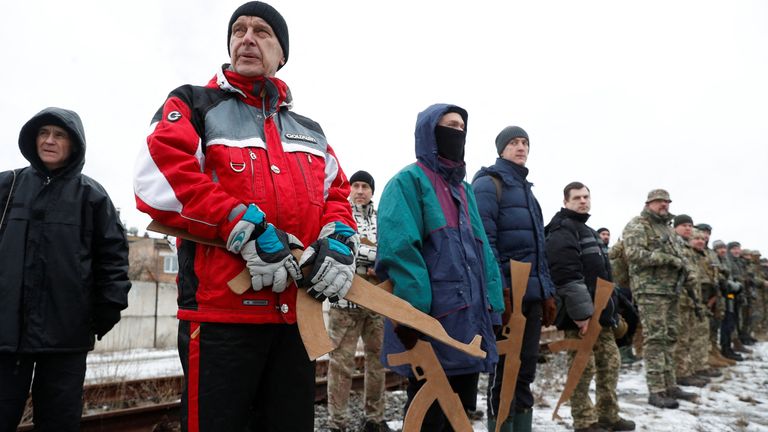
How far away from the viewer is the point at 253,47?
2.25 metres

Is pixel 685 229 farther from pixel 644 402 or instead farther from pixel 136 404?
pixel 136 404

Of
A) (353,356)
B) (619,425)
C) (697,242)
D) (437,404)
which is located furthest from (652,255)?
(437,404)

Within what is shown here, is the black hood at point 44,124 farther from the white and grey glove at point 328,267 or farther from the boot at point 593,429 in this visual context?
the boot at point 593,429

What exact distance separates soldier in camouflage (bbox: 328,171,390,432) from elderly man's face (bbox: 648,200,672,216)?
13.1 ft

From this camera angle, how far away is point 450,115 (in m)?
3.32

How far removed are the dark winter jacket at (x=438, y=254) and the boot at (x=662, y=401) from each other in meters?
3.99

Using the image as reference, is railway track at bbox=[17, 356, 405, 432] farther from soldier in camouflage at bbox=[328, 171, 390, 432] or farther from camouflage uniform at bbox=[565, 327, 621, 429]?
camouflage uniform at bbox=[565, 327, 621, 429]

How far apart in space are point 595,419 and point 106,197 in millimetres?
4451

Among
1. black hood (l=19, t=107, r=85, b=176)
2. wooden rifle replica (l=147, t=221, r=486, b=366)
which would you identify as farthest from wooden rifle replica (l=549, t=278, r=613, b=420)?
black hood (l=19, t=107, r=85, b=176)

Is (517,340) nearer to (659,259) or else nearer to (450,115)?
(450,115)

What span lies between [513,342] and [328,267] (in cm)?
211

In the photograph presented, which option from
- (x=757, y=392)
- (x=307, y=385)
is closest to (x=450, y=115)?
(x=307, y=385)

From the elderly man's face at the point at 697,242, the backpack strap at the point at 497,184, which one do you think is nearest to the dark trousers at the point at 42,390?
the backpack strap at the point at 497,184

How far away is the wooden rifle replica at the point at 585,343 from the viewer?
461cm
